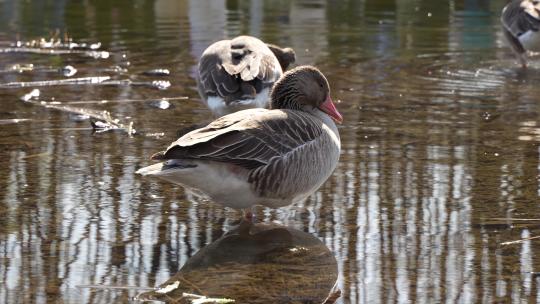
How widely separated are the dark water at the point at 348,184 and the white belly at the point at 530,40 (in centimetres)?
25

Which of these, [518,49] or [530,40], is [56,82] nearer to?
[518,49]

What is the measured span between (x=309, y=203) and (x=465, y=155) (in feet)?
5.48

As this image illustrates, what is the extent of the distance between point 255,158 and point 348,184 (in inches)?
53.5

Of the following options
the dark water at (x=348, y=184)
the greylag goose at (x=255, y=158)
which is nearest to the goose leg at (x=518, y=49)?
the dark water at (x=348, y=184)

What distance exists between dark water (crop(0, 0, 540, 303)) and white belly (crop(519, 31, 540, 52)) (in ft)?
0.81

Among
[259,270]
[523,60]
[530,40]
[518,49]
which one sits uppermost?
[530,40]

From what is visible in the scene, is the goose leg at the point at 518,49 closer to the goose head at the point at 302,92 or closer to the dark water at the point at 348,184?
the dark water at the point at 348,184

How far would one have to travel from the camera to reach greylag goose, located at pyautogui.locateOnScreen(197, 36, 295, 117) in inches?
359

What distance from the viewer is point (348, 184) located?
25.1 ft

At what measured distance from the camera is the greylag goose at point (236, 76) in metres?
9.12

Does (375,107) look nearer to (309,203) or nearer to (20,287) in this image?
(309,203)

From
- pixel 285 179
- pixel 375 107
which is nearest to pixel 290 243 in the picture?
pixel 285 179

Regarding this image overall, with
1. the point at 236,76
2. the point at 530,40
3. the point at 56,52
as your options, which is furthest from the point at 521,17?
the point at 236,76

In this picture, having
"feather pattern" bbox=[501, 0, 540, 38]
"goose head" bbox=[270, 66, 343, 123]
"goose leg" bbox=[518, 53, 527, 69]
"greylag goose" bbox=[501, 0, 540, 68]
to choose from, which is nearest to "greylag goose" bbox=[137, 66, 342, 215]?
"goose head" bbox=[270, 66, 343, 123]
